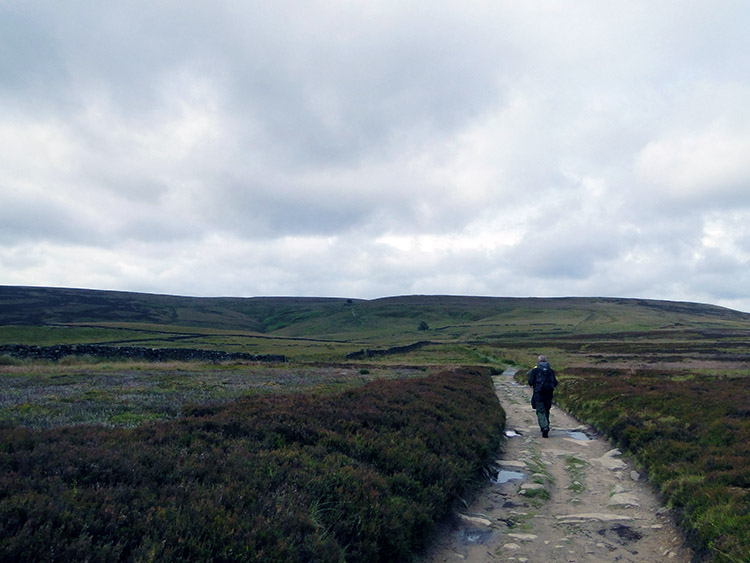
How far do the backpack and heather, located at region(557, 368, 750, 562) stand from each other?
7.40 ft

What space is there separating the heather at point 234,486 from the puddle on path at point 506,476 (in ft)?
1.63

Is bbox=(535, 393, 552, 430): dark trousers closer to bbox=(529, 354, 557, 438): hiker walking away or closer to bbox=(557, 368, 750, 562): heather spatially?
bbox=(529, 354, 557, 438): hiker walking away

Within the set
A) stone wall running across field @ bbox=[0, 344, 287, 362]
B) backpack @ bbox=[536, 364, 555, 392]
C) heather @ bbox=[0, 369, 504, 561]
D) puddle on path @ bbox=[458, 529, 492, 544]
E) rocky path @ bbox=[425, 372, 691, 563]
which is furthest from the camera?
stone wall running across field @ bbox=[0, 344, 287, 362]

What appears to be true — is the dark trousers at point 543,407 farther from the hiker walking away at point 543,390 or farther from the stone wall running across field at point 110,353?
the stone wall running across field at point 110,353

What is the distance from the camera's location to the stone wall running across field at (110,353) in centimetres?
4372

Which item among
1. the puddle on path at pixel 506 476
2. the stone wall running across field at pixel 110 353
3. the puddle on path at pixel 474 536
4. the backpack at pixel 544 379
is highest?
the backpack at pixel 544 379

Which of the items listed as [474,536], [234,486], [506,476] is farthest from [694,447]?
[234,486]

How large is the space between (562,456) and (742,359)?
51575mm

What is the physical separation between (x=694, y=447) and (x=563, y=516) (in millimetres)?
4743

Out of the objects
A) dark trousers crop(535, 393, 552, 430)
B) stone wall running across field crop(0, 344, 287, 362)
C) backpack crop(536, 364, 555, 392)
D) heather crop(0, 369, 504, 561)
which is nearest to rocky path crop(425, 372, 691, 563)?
heather crop(0, 369, 504, 561)

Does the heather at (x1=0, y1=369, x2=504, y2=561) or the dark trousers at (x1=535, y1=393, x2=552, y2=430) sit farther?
the dark trousers at (x1=535, y1=393, x2=552, y2=430)

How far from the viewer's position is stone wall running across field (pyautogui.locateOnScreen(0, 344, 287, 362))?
143ft

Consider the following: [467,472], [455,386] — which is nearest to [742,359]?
[455,386]

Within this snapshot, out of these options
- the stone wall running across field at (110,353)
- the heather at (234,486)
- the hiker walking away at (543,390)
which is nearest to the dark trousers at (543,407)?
the hiker walking away at (543,390)
